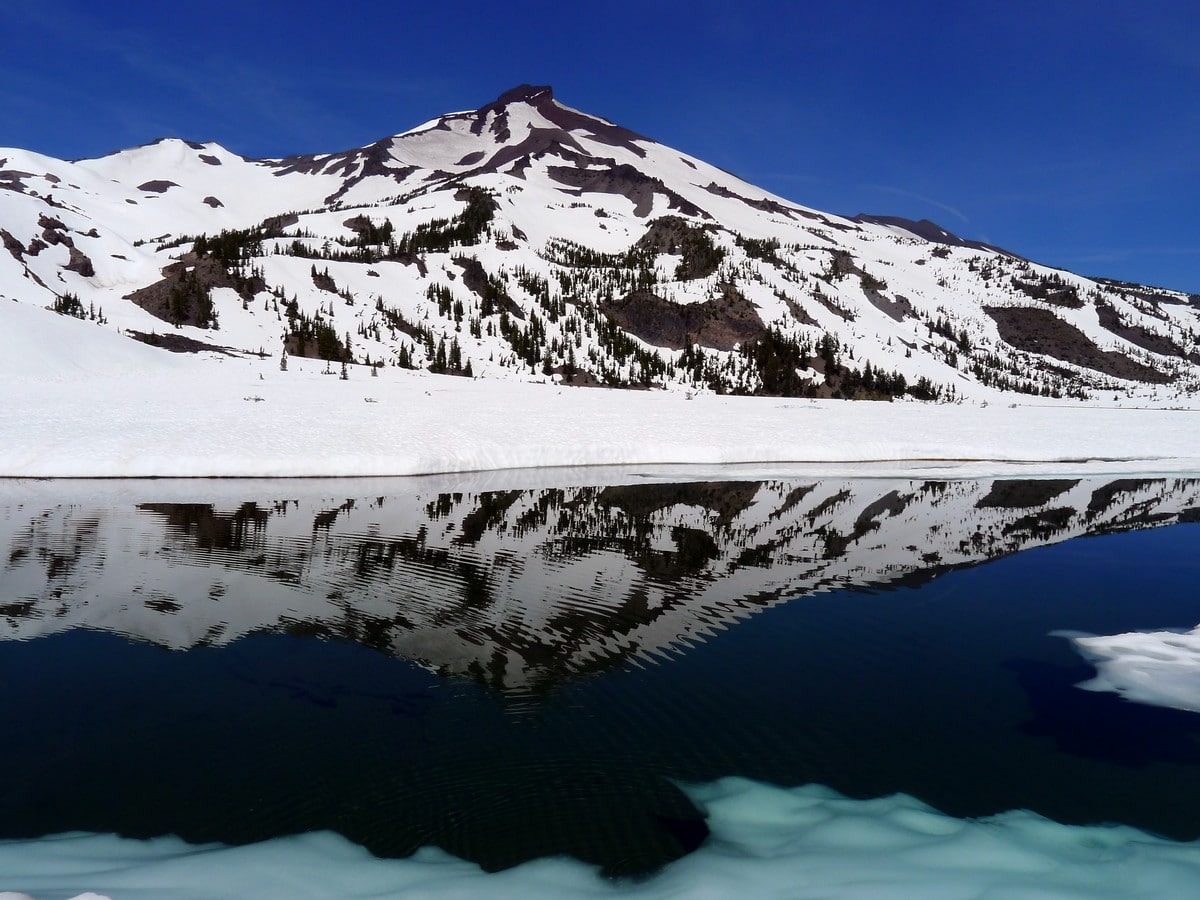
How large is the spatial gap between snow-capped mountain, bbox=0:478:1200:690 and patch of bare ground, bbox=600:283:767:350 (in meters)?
65.2

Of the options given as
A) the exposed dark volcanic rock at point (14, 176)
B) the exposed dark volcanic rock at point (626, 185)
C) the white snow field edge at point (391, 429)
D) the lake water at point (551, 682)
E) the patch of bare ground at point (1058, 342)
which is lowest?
the lake water at point (551, 682)

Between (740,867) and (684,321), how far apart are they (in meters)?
85.7

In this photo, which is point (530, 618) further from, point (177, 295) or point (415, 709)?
point (177, 295)

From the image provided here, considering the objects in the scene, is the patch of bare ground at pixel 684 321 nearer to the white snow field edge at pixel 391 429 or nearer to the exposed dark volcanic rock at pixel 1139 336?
the white snow field edge at pixel 391 429

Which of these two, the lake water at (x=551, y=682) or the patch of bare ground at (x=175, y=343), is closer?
the lake water at (x=551, y=682)

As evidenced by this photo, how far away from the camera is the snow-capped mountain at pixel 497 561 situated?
10195 mm

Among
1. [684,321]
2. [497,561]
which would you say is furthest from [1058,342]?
[497,561]

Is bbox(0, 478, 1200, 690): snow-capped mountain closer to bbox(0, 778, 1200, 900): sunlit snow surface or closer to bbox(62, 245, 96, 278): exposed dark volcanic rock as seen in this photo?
bbox(0, 778, 1200, 900): sunlit snow surface

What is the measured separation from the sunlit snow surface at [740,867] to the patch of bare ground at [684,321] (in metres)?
81.7

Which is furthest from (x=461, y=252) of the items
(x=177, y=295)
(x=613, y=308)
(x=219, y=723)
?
(x=219, y=723)

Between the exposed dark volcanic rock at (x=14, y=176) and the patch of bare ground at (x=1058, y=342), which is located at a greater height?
the exposed dark volcanic rock at (x=14, y=176)

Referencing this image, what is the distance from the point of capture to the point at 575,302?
300 ft

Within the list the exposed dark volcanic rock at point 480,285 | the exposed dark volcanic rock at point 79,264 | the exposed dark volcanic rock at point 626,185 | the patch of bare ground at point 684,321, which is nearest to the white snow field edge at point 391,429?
the exposed dark volcanic rock at point 480,285

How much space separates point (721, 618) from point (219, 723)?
22.1 ft
